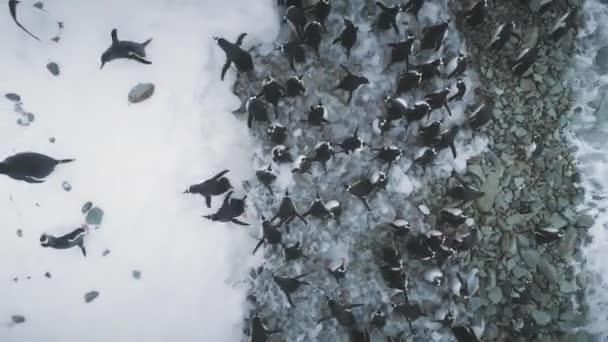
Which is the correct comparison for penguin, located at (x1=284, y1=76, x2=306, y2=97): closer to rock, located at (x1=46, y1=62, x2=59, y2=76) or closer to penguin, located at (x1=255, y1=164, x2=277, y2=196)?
penguin, located at (x1=255, y1=164, x2=277, y2=196)

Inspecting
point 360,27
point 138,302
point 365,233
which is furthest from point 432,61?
point 138,302

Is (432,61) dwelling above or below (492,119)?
above

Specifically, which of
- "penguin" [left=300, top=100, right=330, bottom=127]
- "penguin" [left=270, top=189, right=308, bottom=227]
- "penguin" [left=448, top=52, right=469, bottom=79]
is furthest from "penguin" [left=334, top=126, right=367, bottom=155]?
"penguin" [left=448, top=52, right=469, bottom=79]

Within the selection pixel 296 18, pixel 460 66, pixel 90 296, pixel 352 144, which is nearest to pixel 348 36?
pixel 296 18

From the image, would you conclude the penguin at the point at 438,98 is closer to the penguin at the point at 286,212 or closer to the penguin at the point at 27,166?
the penguin at the point at 286,212

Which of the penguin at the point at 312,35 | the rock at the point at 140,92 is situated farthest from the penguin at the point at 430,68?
the rock at the point at 140,92

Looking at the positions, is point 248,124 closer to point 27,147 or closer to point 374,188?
point 374,188

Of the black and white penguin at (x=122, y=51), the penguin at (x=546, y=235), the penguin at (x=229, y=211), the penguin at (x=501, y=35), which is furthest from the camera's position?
the penguin at (x=546, y=235)
